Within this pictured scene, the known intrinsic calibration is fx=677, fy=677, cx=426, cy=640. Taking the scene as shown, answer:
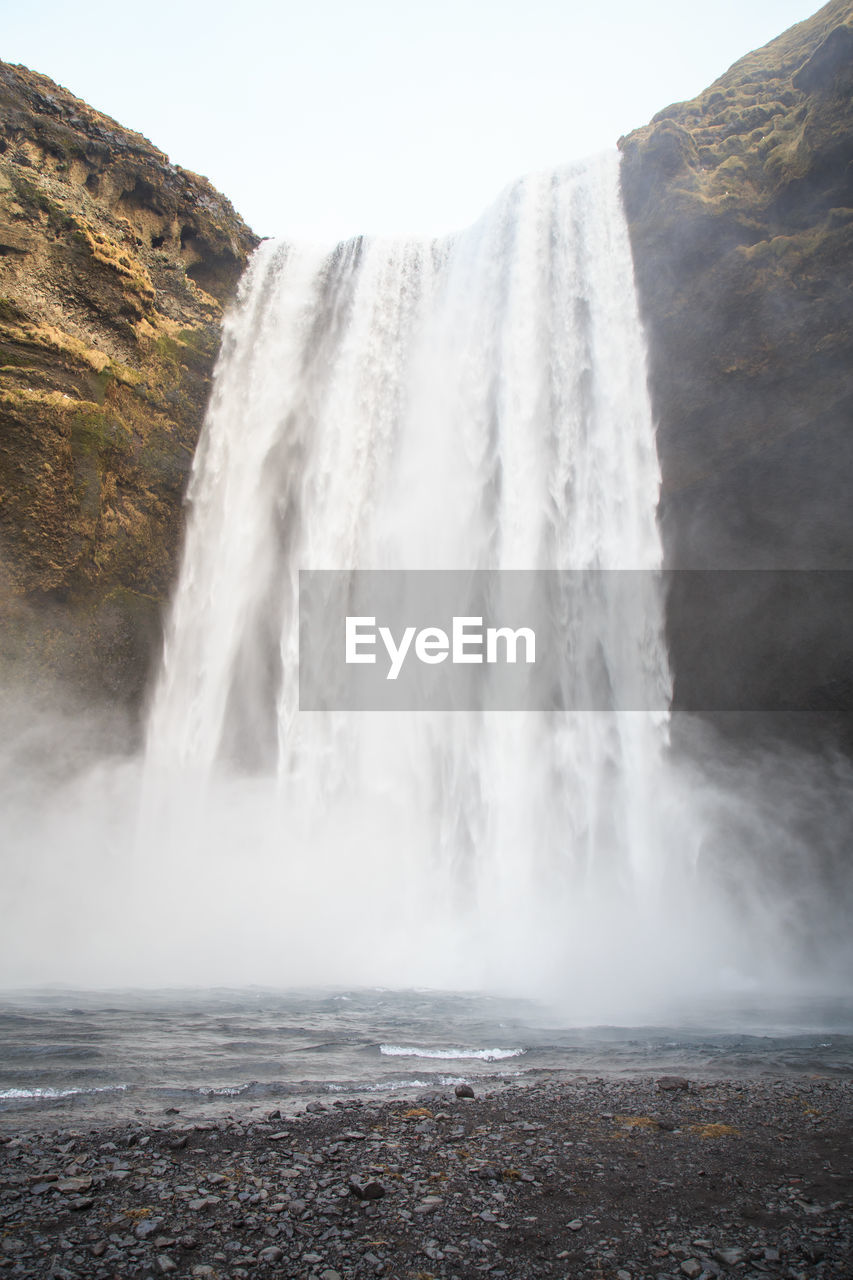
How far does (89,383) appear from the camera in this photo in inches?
Answer: 612

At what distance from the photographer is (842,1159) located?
4.05m

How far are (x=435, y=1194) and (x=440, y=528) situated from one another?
47.3ft

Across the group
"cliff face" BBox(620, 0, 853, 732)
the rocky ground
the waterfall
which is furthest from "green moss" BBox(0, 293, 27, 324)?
the rocky ground

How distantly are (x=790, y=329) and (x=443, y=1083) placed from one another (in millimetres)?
16551

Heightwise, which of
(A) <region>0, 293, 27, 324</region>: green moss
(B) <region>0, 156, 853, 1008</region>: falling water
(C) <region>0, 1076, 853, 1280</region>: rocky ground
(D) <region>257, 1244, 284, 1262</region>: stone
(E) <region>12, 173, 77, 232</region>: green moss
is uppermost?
(E) <region>12, 173, 77, 232</region>: green moss

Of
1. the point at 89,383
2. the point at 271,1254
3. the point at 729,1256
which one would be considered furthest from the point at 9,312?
the point at 729,1256

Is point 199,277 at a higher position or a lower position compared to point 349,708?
higher

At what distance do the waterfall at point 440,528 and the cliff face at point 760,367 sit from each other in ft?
3.09

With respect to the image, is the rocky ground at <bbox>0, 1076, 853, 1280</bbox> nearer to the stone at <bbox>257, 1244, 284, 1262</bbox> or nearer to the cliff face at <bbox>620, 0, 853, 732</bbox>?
the stone at <bbox>257, 1244, 284, 1262</bbox>

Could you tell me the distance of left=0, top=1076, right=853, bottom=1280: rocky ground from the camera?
2.84 meters

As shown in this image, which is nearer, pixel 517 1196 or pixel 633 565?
pixel 517 1196

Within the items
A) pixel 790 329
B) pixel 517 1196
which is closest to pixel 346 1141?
pixel 517 1196

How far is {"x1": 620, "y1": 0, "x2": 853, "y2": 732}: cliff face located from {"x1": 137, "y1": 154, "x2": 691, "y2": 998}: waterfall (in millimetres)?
940

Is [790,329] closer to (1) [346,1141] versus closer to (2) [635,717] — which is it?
(2) [635,717]
